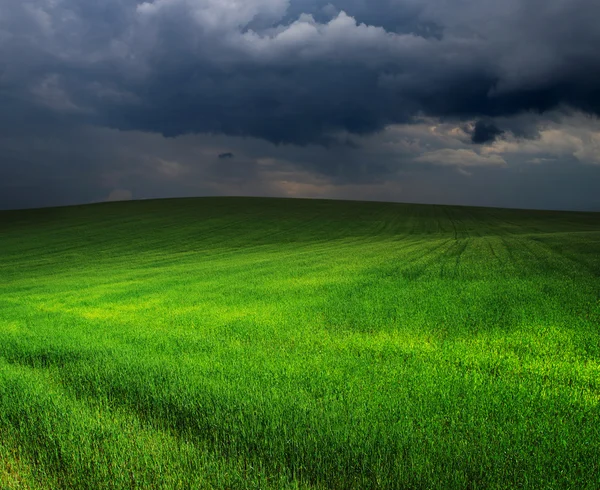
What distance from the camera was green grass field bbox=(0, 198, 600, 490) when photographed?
5.02m

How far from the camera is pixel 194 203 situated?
95312mm

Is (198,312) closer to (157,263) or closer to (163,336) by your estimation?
(163,336)

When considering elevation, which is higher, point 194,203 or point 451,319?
point 194,203

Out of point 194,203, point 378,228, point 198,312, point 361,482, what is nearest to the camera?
point 361,482

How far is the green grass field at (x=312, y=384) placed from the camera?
5.02 meters

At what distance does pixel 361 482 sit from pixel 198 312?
32.5ft

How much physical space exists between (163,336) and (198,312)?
115 inches

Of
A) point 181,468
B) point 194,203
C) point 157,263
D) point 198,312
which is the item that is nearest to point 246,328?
point 198,312

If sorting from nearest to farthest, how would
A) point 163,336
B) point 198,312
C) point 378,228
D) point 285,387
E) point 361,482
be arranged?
point 361,482 → point 285,387 → point 163,336 → point 198,312 → point 378,228

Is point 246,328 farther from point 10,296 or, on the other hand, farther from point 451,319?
point 10,296

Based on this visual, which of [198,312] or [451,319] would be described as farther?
[198,312]

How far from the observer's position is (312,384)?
284 inches

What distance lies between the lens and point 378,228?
61125mm

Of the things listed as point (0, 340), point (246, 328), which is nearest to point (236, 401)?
point (246, 328)
